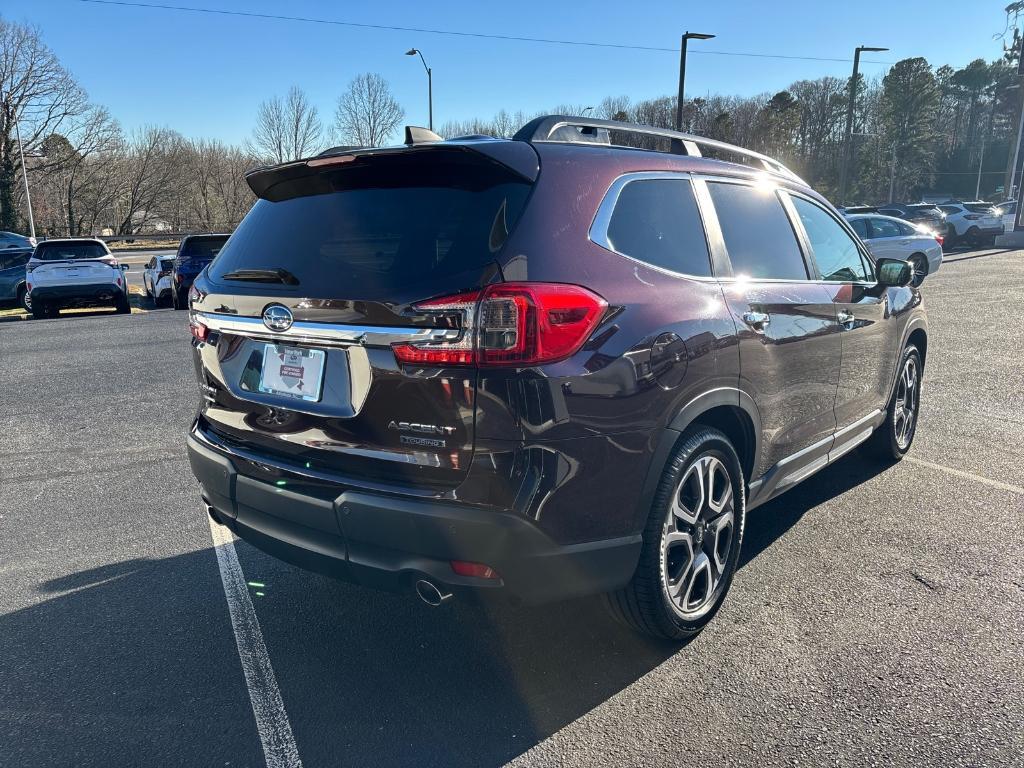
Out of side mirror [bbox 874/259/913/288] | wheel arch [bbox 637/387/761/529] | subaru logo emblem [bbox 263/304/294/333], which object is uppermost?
side mirror [bbox 874/259/913/288]

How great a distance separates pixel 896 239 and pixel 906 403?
13.7m

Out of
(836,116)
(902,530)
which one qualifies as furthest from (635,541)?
(836,116)

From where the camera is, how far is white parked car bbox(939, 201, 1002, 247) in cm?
2817

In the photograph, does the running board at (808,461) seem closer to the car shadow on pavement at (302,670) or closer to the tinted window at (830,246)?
the car shadow on pavement at (302,670)

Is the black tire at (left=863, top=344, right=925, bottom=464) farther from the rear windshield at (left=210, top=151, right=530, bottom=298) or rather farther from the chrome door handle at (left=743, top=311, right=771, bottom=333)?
the rear windshield at (left=210, top=151, right=530, bottom=298)

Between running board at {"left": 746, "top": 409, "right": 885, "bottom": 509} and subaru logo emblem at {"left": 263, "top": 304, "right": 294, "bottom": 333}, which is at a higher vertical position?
subaru logo emblem at {"left": 263, "top": 304, "right": 294, "bottom": 333}

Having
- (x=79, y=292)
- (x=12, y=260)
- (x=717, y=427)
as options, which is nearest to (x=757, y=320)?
(x=717, y=427)

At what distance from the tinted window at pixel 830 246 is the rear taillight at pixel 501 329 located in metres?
2.22

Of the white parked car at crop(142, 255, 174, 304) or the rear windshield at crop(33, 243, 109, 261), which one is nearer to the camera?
the rear windshield at crop(33, 243, 109, 261)

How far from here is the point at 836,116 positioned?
81.4 m

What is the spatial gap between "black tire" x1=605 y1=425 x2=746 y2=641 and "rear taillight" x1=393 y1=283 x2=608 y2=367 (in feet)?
2.52

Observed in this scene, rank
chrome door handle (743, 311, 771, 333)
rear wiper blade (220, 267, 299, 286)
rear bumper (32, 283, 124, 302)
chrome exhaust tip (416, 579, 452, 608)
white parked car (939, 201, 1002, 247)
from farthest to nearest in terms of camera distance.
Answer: white parked car (939, 201, 1002, 247) → rear bumper (32, 283, 124, 302) → chrome door handle (743, 311, 771, 333) → rear wiper blade (220, 267, 299, 286) → chrome exhaust tip (416, 579, 452, 608)

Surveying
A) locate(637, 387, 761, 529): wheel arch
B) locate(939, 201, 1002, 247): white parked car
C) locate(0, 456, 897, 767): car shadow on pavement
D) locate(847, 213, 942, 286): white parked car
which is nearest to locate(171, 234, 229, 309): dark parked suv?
locate(0, 456, 897, 767): car shadow on pavement

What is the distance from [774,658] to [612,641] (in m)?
0.62
